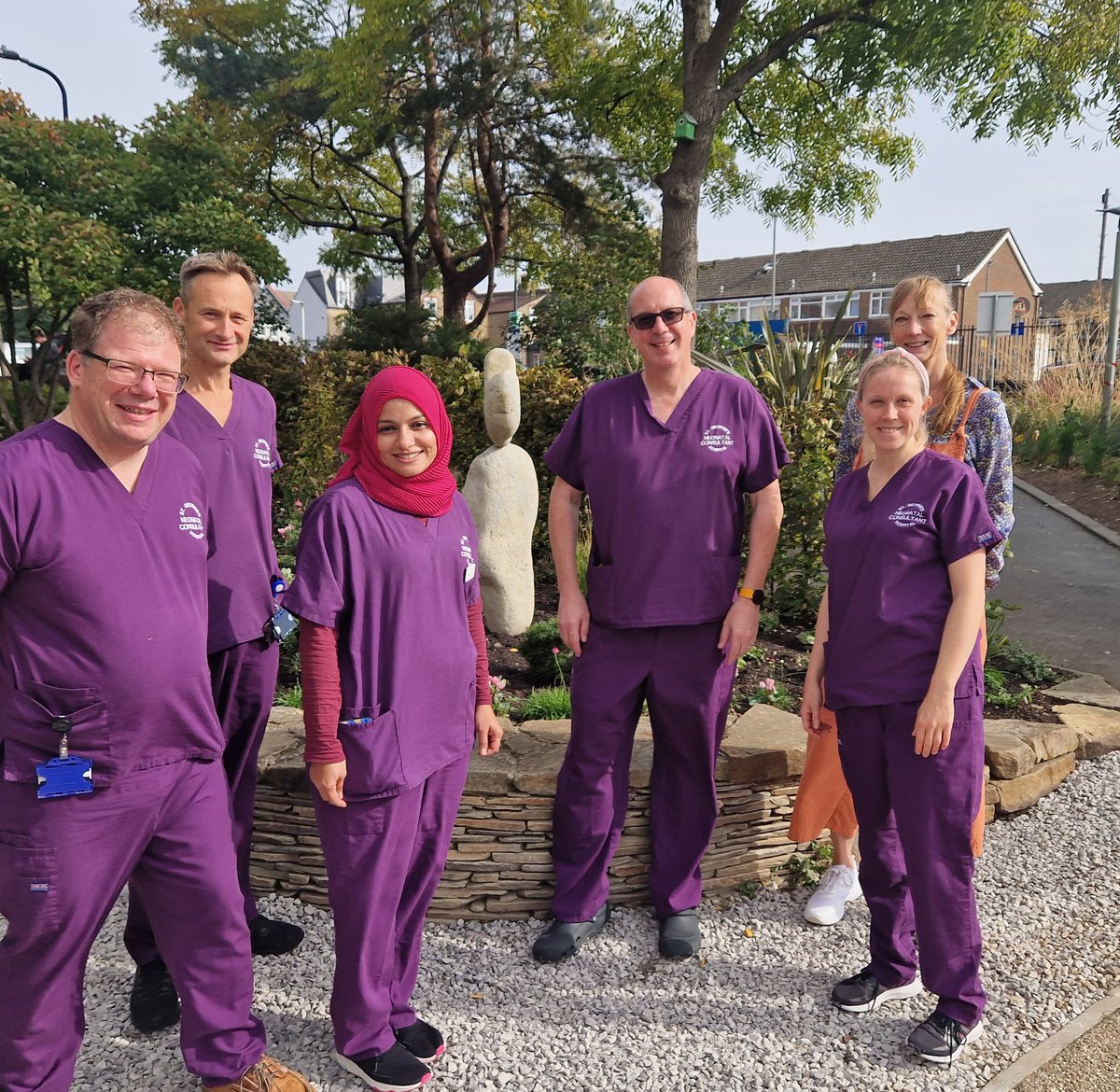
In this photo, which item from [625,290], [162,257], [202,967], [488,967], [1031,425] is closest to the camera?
[202,967]

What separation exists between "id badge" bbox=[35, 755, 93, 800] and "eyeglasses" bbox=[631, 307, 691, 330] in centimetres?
196

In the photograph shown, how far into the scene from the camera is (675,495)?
293 cm

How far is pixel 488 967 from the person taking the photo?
3.08 m

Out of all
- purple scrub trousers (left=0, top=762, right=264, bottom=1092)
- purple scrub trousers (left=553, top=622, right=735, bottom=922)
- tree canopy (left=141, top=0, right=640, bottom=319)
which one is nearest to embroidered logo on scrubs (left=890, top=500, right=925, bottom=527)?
purple scrub trousers (left=553, top=622, right=735, bottom=922)

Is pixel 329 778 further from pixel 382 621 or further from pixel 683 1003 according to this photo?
pixel 683 1003

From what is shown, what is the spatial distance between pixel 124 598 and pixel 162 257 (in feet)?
36.9

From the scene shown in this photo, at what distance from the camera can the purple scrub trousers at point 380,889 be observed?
2.35 meters

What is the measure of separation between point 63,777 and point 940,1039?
7.66 feet

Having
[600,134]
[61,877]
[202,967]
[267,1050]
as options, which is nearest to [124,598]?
[61,877]

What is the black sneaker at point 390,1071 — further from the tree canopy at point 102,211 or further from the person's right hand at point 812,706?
the tree canopy at point 102,211

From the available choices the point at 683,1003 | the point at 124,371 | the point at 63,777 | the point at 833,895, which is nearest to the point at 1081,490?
the point at 833,895

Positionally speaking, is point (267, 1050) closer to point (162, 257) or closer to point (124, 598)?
point (124, 598)

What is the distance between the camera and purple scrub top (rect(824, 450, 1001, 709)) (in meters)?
2.50

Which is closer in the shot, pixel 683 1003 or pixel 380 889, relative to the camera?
pixel 380 889
